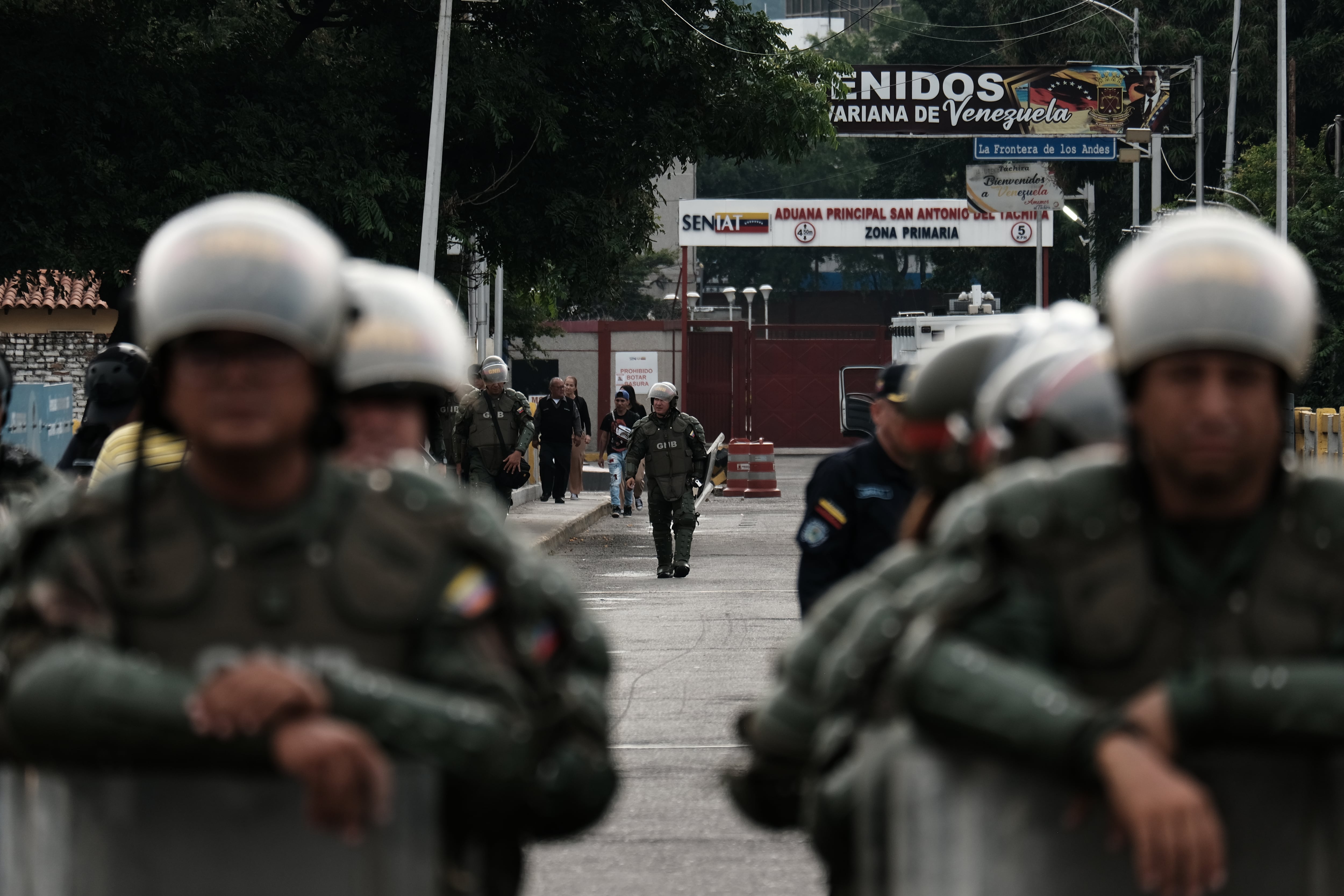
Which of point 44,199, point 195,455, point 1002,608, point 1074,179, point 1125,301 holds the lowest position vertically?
point 1002,608

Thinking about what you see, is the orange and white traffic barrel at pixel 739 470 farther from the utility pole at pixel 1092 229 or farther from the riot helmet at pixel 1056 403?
the riot helmet at pixel 1056 403

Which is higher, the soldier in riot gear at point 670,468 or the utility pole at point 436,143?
the utility pole at point 436,143

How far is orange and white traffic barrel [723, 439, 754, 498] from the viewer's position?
32.1 metres

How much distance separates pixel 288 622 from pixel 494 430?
1720cm

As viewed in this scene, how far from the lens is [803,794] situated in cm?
323

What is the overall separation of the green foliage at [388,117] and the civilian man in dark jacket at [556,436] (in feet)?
8.39

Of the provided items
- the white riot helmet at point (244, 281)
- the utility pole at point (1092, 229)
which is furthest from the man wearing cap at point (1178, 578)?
the utility pole at point (1092, 229)

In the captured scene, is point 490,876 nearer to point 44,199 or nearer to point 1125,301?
point 1125,301

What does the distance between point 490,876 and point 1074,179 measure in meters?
47.8

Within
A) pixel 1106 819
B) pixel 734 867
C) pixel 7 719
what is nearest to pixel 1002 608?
pixel 1106 819

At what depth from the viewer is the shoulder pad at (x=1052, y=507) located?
2.35m

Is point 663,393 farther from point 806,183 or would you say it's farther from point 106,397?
point 806,183

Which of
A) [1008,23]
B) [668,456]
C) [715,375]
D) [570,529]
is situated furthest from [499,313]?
[668,456]

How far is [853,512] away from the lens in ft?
21.8
